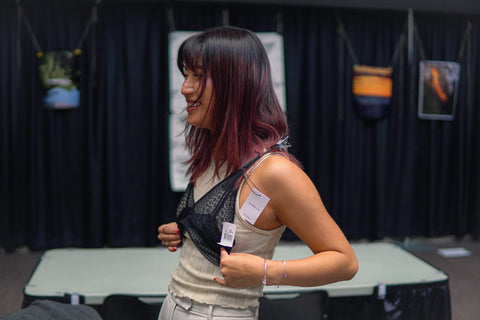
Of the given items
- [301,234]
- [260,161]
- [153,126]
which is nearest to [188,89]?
[260,161]

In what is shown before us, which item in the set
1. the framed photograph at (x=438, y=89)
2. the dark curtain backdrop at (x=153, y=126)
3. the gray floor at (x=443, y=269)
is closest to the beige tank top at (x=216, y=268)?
the gray floor at (x=443, y=269)

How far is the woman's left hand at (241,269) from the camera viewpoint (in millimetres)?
699

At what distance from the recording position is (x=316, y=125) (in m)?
3.72

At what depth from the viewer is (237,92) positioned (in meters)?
0.76

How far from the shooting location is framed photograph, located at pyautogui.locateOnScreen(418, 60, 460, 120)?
3.81m

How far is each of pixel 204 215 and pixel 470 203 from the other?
407 cm

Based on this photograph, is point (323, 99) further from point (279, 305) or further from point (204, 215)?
point (204, 215)

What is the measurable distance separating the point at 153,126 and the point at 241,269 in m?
2.90

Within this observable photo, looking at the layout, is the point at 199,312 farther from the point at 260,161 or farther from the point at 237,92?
the point at 237,92

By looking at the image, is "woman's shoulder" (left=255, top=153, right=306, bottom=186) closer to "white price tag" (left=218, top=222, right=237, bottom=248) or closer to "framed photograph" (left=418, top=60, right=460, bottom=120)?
"white price tag" (left=218, top=222, right=237, bottom=248)

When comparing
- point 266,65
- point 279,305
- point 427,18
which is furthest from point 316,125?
point 266,65

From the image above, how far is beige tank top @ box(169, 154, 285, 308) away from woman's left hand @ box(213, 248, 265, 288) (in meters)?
0.06

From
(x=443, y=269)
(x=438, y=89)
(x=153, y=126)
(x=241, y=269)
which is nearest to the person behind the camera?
(x=241, y=269)

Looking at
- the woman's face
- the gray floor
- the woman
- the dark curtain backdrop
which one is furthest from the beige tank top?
the dark curtain backdrop
